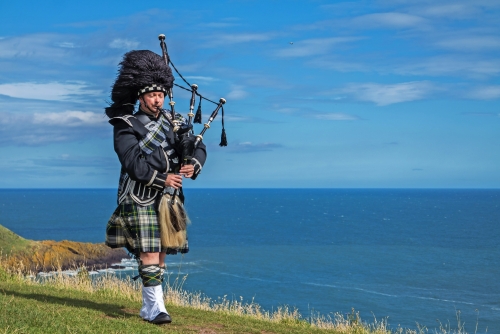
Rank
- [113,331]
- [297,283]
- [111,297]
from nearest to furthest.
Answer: [113,331]
[111,297]
[297,283]

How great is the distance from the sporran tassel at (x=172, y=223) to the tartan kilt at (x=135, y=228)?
0.07 metres

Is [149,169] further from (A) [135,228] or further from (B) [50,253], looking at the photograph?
(B) [50,253]

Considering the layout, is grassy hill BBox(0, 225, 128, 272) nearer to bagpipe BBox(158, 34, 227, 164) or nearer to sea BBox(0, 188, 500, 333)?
sea BBox(0, 188, 500, 333)

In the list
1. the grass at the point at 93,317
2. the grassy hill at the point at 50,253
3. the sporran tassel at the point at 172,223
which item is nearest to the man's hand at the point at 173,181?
the sporran tassel at the point at 172,223

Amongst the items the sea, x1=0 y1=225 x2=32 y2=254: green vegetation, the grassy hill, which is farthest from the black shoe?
x1=0 y1=225 x2=32 y2=254: green vegetation

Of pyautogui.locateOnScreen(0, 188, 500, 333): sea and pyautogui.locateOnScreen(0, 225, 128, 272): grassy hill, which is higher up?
pyautogui.locateOnScreen(0, 225, 128, 272): grassy hill

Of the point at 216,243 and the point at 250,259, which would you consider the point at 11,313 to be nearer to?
the point at 250,259

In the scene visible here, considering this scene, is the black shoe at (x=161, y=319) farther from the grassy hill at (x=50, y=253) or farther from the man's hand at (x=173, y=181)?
the grassy hill at (x=50, y=253)

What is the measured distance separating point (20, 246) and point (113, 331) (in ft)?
97.3

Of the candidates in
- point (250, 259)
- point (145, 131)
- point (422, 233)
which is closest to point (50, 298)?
point (145, 131)

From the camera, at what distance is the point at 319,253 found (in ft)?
218

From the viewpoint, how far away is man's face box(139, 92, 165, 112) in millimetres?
7523

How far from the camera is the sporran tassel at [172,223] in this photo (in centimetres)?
737

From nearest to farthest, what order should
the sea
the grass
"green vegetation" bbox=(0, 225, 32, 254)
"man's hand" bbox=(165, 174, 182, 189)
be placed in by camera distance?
the grass
"man's hand" bbox=(165, 174, 182, 189)
"green vegetation" bbox=(0, 225, 32, 254)
the sea
